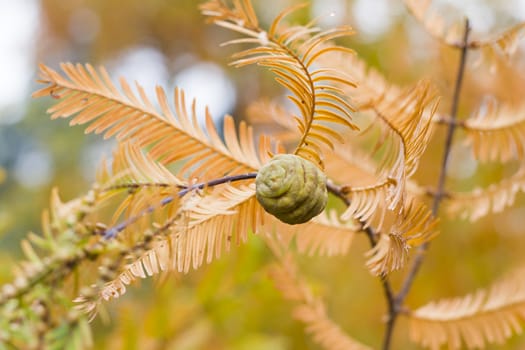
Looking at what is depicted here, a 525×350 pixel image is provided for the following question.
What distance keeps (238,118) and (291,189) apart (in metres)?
1.54

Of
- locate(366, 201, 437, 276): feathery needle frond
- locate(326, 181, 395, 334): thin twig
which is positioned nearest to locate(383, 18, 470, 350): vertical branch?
locate(326, 181, 395, 334): thin twig

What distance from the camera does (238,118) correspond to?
1.76m

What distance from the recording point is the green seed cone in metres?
0.24

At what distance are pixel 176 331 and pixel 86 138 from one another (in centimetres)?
187

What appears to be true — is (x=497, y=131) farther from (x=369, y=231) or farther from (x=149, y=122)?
(x=149, y=122)

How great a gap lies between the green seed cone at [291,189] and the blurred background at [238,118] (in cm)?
8

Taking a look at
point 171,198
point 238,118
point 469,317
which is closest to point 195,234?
point 171,198

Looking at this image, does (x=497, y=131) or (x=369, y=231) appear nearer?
(x=369, y=231)

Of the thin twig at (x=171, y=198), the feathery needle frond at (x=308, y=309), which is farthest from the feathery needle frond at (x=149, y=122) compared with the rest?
the feathery needle frond at (x=308, y=309)

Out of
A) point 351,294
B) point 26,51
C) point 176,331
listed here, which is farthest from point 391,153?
point 26,51

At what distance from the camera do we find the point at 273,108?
49 centimetres

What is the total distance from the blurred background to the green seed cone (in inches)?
3.1

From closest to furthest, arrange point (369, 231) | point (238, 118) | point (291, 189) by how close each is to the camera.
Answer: point (291, 189), point (369, 231), point (238, 118)

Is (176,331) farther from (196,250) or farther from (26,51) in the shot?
(26,51)
